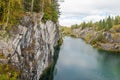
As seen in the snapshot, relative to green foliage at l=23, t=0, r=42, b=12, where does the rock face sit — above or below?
below

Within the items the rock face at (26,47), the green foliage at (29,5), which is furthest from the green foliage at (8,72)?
the green foliage at (29,5)

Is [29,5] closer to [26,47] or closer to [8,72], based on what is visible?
[26,47]

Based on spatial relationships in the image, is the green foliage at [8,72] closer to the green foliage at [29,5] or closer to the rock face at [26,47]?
the rock face at [26,47]

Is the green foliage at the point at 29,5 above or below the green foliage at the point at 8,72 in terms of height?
above

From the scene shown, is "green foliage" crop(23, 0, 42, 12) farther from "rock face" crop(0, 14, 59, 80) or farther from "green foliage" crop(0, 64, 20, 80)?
"green foliage" crop(0, 64, 20, 80)

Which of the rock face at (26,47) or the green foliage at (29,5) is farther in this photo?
the green foliage at (29,5)

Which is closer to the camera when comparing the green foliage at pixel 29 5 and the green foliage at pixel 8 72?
the green foliage at pixel 8 72

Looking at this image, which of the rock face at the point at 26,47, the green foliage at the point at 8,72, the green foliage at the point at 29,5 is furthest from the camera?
the green foliage at the point at 29,5

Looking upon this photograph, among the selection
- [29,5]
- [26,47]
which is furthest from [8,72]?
[29,5]

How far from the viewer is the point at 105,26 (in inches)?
6201

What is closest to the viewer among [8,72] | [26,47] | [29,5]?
[8,72]

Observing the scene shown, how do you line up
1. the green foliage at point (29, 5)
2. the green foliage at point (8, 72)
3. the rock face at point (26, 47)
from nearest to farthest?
A: 1. the green foliage at point (8, 72)
2. the rock face at point (26, 47)
3. the green foliage at point (29, 5)

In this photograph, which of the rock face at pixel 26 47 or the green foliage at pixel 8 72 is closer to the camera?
the green foliage at pixel 8 72

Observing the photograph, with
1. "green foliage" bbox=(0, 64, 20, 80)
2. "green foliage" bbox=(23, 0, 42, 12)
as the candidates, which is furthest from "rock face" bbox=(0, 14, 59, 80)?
"green foliage" bbox=(23, 0, 42, 12)
